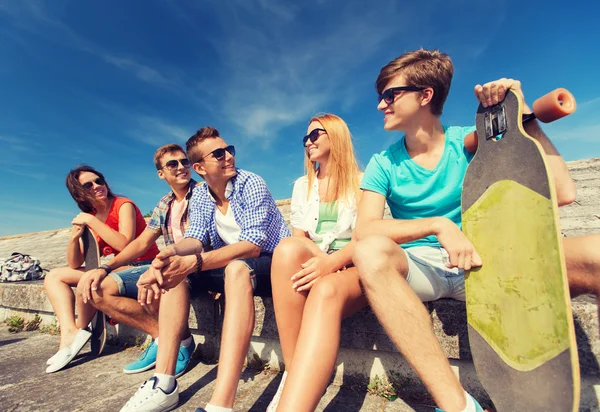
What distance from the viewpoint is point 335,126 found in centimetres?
277

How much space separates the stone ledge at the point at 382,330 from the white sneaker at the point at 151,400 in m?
0.64

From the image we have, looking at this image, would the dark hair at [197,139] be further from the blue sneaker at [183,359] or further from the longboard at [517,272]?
the longboard at [517,272]

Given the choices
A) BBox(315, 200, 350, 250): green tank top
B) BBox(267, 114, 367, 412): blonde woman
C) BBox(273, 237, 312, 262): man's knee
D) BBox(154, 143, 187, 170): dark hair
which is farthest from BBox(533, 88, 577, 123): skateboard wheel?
BBox(154, 143, 187, 170): dark hair

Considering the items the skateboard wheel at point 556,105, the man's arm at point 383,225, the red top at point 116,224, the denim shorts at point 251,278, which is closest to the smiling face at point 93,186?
the red top at point 116,224

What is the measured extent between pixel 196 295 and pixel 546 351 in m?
2.25

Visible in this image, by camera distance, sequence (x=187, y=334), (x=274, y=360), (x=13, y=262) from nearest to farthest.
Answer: (x=274, y=360) → (x=187, y=334) → (x=13, y=262)

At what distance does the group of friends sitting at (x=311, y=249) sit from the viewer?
150cm

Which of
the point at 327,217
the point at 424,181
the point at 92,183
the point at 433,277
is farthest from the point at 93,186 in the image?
the point at 433,277

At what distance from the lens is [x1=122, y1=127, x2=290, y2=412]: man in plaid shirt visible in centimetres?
189

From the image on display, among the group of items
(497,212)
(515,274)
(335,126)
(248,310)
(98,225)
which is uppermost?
(335,126)

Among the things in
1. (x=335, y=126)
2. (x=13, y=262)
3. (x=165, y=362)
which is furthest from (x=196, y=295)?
(x=13, y=262)

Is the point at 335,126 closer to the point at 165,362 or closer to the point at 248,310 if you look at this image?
the point at 248,310

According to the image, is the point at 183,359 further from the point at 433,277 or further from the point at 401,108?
the point at 401,108

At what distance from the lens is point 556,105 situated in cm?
140
